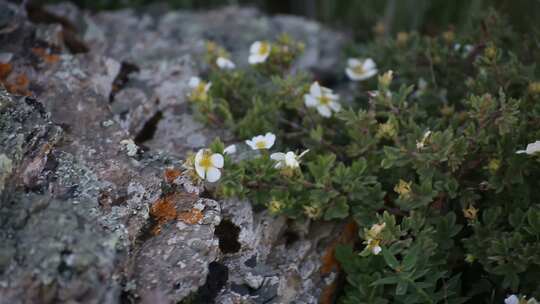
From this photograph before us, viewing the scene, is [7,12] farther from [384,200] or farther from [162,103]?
[384,200]

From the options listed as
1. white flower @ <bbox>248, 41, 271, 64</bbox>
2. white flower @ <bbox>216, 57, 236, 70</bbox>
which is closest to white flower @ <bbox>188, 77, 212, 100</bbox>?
white flower @ <bbox>216, 57, 236, 70</bbox>

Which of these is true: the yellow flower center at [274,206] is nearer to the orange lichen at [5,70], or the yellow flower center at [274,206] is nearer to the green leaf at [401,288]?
the green leaf at [401,288]

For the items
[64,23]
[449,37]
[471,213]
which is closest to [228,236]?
[471,213]

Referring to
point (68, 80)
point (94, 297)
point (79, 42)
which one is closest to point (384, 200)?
point (94, 297)

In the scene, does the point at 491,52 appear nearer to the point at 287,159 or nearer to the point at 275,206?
the point at 287,159

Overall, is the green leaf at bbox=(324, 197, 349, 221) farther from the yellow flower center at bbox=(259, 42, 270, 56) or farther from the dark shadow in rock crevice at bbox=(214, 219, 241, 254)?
the yellow flower center at bbox=(259, 42, 270, 56)

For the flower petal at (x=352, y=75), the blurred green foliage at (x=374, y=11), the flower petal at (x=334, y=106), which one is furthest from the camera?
the blurred green foliage at (x=374, y=11)

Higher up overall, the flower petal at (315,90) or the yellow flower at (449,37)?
A: the yellow flower at (449,37)

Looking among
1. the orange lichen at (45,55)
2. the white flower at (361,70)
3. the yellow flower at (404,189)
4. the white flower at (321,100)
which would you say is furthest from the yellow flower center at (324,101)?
the orange lichen at (45,55)
